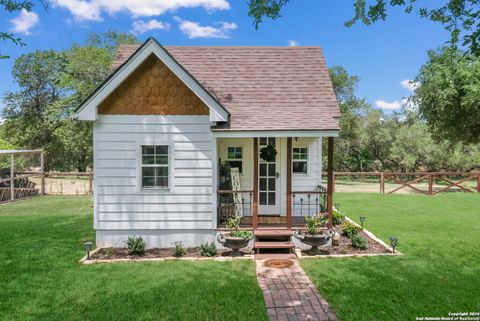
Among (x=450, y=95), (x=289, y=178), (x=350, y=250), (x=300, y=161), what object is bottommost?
(x=350, y=250)

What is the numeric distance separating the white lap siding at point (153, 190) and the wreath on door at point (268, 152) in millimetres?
1926

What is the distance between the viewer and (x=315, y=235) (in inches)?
316

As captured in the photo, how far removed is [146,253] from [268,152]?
4338 millimetres

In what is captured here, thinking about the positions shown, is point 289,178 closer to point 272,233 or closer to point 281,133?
point 281,133

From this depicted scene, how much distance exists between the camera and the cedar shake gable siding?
843cm

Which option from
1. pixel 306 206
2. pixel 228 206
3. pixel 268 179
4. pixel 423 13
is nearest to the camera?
pixel 423 13

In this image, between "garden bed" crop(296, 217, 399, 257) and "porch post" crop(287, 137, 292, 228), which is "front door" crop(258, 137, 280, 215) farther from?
"garden bed" crop(296, 217, 399, 257)

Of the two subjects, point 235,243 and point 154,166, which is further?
point 154,166

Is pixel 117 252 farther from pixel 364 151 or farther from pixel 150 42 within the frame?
pixel 364 151

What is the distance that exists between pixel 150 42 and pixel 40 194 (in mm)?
16094

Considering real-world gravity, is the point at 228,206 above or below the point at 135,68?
below

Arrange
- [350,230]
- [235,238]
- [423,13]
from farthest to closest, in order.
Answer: [350,230], [235,238], [423,13]

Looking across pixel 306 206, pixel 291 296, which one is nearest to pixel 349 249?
pixel 306 206

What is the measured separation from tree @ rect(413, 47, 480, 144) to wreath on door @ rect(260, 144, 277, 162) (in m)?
10.0
